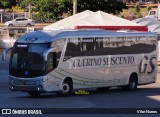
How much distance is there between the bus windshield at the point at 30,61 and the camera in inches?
1061

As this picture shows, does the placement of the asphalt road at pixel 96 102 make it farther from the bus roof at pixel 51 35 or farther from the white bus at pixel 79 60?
the bus roof at pixel 51 35

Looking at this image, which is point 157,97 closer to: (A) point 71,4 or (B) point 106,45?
(B) point 106,45

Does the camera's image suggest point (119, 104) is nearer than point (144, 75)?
Yes

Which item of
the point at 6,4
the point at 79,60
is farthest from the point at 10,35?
the point at 6,4

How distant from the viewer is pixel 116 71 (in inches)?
1225

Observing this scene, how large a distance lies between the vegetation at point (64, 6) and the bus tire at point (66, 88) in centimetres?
2851

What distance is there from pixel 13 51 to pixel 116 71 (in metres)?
5.63

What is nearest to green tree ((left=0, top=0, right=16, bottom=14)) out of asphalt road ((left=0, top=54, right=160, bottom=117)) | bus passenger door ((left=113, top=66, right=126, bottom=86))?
asphalt road ((left=0, top=54, right=160, bottom=117))

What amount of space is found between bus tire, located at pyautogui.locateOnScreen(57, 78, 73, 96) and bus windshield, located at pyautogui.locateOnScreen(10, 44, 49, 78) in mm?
1404

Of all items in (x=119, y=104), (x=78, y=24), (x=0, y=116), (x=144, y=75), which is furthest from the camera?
(x=78, y=24)

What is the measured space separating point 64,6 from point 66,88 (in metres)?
29.8

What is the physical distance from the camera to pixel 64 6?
5728 cm

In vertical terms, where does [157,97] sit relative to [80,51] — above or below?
below

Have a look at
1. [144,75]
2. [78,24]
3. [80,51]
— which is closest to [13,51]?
[80,51]
